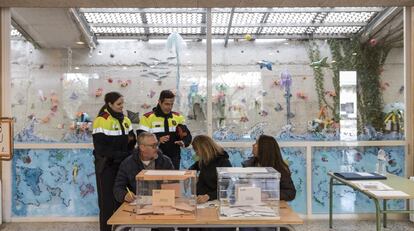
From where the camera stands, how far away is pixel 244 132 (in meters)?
4.57

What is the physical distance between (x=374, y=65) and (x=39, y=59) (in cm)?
352

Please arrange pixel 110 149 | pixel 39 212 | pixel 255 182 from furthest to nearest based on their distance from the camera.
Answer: pixel 39 212 < pixel 110 149 < pixel 255 182

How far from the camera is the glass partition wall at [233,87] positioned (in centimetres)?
450

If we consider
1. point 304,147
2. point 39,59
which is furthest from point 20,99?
point 304,147

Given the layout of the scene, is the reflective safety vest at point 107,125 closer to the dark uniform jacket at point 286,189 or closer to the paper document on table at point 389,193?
the dark uniform jacket at point 286,189

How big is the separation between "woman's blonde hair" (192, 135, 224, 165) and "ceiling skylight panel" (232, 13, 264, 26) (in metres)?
1.88

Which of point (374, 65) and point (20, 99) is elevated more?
point (374, 65)

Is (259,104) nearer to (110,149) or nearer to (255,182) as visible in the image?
(110,149)

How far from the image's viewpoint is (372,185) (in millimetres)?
3264

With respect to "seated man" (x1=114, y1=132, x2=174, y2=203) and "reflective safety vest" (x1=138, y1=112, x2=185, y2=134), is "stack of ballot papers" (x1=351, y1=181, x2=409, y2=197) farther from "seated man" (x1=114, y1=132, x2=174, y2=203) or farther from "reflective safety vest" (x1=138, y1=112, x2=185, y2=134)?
"reflective safety vest" (x1=138, y1=112, x2=185, y2=134)

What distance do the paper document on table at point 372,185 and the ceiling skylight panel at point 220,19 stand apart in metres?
2.14

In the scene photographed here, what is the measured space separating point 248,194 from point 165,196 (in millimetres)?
453

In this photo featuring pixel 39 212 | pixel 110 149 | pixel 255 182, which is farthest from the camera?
pixel 39 212

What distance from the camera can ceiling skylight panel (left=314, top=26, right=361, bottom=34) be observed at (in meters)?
4.58
